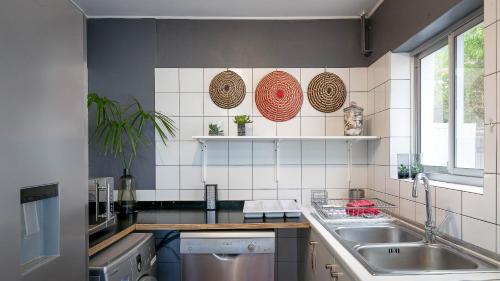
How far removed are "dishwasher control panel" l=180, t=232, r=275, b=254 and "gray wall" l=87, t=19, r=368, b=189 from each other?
0.72m

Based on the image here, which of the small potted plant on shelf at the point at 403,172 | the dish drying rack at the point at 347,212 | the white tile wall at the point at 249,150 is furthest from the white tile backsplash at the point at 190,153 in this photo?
the small potted plant on shelf at the point at 403,172

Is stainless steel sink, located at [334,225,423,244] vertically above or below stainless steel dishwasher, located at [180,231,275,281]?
above

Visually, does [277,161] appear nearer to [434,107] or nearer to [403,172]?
[403,172]

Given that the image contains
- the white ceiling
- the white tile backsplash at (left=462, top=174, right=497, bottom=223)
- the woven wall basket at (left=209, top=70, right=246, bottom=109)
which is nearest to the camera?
the white tile backsplash at (left=462, top=174, right=497, bottom=223)

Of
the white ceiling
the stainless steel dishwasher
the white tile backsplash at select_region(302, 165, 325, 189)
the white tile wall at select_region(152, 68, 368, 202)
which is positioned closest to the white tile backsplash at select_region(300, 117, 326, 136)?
the white tile wall at select_region(152, 68, 368, 202)

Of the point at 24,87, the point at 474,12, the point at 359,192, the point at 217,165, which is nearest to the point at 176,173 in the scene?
the point at 217,165

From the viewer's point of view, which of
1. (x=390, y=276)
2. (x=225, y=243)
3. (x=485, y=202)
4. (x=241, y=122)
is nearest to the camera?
(x=390, y=276)

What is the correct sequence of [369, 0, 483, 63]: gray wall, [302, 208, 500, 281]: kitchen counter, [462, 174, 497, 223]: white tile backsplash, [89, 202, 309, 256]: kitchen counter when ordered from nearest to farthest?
[302, 208, 500, 281]: kitchen counter
[462, 174, 497, 223]: white tile backsplash
[369, 0, 483, 63]: gray wall
[89, 202, 309, 256]: kitchen counter

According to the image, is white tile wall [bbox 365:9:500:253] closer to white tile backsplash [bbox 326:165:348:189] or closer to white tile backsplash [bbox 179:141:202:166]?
white tile backsplash [bbox 326:165:348:189]

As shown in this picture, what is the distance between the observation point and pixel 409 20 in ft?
5.81

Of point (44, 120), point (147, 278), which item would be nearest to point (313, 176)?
point (147, 278)

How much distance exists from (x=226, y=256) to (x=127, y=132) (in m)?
1.14

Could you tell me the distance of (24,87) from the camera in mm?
690

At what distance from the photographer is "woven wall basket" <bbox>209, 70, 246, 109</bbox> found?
7.80ft
